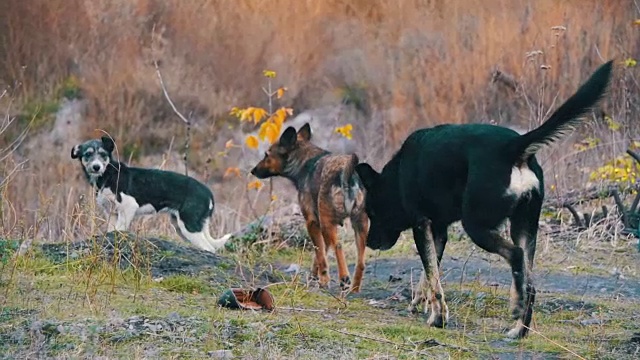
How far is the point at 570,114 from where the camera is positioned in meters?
7.16

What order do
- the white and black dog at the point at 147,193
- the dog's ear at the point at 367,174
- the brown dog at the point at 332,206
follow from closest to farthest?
1. the dog's ear at the point at 367,174
2. the brown dog at the point at 332,206
3. the white and black dog at the point at 147,193

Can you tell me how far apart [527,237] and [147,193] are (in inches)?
267

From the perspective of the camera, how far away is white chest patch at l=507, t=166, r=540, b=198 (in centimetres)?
732

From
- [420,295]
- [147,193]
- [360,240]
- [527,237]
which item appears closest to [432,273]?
[420,295]

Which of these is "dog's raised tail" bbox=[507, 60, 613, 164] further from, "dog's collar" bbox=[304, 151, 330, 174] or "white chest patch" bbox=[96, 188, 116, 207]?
"white chest patch" bbox=[96, 188, 116, 207]

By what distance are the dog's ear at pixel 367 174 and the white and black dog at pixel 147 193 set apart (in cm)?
451

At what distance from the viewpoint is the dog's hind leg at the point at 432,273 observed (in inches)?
318

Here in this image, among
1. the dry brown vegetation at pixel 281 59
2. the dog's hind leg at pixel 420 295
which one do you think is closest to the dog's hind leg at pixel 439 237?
the dog's hind leg at pixel 420 295

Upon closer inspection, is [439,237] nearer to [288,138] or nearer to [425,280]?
[425,280]

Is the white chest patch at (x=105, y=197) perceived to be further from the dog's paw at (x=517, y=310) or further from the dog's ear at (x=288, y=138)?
the dog's paw at (x=517, y=310)

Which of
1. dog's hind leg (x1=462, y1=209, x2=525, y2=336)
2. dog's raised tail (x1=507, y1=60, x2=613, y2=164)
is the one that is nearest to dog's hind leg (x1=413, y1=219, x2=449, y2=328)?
dog's hind leg (x1=462, y1=209, x2=525, y2=336)

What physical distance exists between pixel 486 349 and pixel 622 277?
4.58 m

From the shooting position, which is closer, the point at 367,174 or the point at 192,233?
the point at 367,174

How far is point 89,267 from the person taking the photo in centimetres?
798
